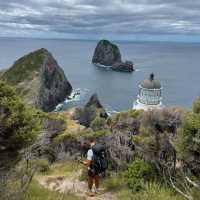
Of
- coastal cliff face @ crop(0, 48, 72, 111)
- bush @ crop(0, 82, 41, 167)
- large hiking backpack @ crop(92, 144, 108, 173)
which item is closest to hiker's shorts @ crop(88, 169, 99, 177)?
large hiking backpack @ crop(92, 144, 108, 173)

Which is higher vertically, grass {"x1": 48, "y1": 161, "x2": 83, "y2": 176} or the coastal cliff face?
grass {"x1": 48, "y1": 161, "x2": 83, "y2": 176}

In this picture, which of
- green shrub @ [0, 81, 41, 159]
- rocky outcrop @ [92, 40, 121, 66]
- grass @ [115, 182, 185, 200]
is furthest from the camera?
rocky outcrop @ [92, 40, 121, 66]

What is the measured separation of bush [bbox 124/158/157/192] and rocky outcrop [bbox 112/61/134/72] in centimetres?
13249

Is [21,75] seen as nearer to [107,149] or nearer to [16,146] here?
[107,149]

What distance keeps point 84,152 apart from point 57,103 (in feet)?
230

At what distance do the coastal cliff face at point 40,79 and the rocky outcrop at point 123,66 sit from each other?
49804mm

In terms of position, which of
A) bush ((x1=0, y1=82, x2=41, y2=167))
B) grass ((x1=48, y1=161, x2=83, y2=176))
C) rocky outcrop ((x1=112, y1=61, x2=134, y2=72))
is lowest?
rocky outcrop ((x1=112, y1=61, x2=134, y2=72))

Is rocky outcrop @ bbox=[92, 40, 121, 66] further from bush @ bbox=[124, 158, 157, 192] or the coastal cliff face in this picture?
bush @ bbox=[124, 158, 157, 192]

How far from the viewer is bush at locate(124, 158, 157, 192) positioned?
10320mm

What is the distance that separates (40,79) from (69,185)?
7413cm

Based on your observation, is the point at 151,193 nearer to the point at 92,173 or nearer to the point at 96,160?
the point at 96,160

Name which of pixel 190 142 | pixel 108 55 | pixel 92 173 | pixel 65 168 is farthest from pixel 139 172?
pixel 108 55

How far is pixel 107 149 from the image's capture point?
40.9 feet

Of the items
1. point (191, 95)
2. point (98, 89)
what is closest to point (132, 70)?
point (98, 89)
